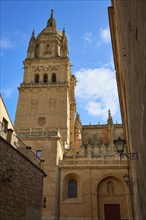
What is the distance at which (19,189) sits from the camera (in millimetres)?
10984

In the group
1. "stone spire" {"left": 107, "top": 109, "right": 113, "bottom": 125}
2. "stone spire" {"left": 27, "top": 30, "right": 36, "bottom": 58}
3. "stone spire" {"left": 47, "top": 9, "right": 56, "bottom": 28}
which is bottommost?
"stone spire" {"left": 107, "top": 109, "right": 113, "bottom": 125}

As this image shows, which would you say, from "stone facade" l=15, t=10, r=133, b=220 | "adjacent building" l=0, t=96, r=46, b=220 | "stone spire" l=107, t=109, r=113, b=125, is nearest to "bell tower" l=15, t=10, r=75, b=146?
"stone facade" l=15, t=10, r=133, b=220

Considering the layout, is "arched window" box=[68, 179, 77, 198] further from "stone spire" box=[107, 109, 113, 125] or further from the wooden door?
"stone spire" box=[107, 109, 113, 125]

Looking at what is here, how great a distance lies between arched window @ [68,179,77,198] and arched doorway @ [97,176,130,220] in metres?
2.39

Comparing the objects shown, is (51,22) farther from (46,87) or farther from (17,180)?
(17,180)

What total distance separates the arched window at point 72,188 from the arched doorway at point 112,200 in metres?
2.39

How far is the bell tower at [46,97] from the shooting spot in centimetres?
2748

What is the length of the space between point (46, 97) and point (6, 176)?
28.4m

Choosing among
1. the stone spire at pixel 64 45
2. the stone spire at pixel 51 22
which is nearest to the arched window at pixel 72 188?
the stone spire at pixel 64 45

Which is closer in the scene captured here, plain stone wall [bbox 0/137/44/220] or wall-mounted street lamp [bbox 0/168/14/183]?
wall-mounted street lamp [bbox 0/168/14/183]

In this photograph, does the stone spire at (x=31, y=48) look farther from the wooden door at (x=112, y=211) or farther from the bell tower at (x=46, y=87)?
the wooden door at (x=112, y=211)

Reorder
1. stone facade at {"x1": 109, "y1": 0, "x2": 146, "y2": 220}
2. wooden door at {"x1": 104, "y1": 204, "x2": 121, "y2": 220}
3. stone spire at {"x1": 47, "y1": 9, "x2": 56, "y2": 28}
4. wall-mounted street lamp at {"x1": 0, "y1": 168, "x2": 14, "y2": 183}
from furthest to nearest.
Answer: stone spire at {"x1": 47, "y1": 9, "x2": 56, "y2": 28}, wooden door at {"x1": 104, "y1": 204, "x2": 121, "y2": 220}, wall-mounted street lamp at {"x1": 0, "y1": 168, "x2": 14, "y2": 183}, stone facade at {"x1": 109, "y1": 0, "x2": 146, "y2": 220}

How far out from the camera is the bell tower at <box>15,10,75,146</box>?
117ft

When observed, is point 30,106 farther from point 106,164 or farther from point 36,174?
point 36,174
